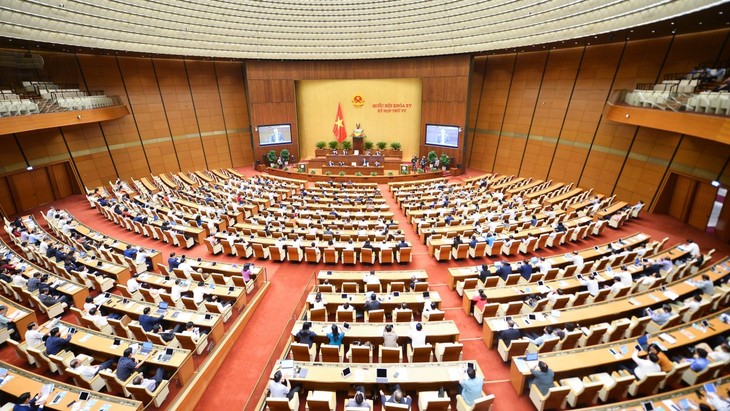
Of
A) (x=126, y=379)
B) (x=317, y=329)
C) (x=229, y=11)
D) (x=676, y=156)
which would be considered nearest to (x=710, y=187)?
(x=676, y=156)

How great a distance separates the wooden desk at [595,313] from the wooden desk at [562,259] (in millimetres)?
2302

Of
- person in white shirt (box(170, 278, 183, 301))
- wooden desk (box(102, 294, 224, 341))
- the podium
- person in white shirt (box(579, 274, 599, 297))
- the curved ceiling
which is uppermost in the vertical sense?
the curved ceiling

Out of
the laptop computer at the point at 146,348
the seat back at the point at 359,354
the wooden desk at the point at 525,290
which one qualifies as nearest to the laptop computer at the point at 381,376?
the seat back at the point at 359,354

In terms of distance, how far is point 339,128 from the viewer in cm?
2903

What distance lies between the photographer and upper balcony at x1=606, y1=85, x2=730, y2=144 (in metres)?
11.2

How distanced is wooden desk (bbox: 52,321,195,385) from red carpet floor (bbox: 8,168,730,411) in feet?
2.47

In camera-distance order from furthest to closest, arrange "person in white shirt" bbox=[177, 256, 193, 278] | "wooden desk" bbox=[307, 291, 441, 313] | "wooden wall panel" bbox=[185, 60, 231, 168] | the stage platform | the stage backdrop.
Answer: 1. the stage backdrop
2. "wooden wall panel" bbox=[185, 60, 231, 168]
3. the stage platform
4. "person in white shirt" bbox=[177, 256, 193, 278]
5. "wooden desk" bbox=[307, 291, 441, 313]

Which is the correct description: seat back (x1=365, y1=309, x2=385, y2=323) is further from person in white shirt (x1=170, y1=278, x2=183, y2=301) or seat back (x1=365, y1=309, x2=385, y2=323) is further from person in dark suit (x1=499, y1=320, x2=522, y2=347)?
person in white shirt (x1=170, y1=278, x2=183, y2=301)

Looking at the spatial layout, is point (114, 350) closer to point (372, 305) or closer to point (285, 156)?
point (372, 305)

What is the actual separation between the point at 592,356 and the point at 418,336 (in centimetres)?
364

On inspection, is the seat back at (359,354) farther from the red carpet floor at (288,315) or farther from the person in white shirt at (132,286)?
the person in white shirt at (132,286)

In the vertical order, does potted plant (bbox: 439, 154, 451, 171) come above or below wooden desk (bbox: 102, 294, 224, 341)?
above

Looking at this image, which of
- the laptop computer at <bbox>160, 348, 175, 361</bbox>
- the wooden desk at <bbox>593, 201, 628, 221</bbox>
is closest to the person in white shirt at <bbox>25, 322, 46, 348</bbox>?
the laptop computer at <bbox>160, 348, 175, 361</bbox>

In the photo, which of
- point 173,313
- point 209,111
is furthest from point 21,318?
point 209,111
